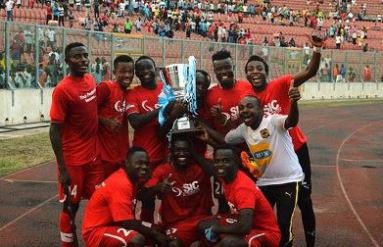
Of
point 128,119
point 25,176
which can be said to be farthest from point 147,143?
point 25,176

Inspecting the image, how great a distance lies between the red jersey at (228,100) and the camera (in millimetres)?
6008

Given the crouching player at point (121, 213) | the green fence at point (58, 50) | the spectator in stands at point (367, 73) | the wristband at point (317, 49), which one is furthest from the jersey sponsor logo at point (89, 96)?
the spectator in stands at point (367, 73)

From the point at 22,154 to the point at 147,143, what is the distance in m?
7.30

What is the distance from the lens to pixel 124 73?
A: 604cm

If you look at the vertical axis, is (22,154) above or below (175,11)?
below

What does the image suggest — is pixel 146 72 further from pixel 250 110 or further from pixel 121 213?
pixel 121 213

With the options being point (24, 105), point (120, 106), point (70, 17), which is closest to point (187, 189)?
point (120, 106)

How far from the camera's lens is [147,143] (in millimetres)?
6082

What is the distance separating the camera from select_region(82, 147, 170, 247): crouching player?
5.26 meters

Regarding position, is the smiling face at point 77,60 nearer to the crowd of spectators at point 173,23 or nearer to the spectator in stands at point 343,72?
the crowd of spectators at point 173,23

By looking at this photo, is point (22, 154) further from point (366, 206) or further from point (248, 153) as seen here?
point (248, 153)

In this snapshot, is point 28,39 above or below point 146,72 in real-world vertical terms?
above

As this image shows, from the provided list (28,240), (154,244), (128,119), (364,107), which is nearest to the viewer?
(154,244)

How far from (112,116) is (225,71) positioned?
3.80ft
